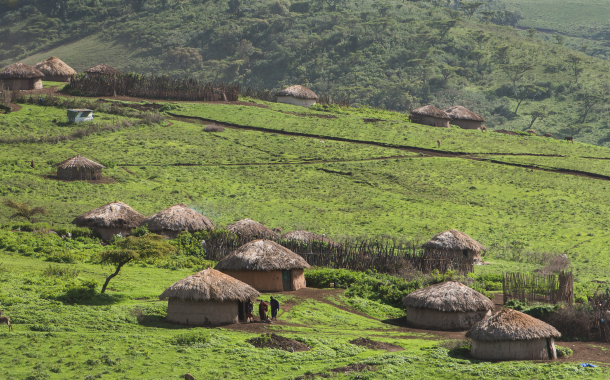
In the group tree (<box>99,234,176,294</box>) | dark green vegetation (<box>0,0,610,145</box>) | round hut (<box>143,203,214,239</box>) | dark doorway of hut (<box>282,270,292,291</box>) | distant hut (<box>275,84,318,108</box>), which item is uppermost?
dark green vegetation (<box>0,0,610,145</box>)

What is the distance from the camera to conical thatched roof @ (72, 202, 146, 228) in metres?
36.3

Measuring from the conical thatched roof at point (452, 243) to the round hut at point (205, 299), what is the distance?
14.7 m

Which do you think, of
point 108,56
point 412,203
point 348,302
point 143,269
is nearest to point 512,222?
point 412,203

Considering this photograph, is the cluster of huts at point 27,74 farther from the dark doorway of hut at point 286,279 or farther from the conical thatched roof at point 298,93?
the dark doorway of hut at point 286,279

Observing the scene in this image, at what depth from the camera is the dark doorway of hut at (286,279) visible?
2934 cm

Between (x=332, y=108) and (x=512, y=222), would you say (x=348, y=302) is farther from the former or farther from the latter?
(x=332, y=108)

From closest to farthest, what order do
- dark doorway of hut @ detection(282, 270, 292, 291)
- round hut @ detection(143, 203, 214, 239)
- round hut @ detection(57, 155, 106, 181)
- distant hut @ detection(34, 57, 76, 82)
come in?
dark doorway of hut @ detection(282, 270, 292, 291) < round hut @ detection(143, 203, 214, 239) < round hut @ detection(57, 155, 106, 181) < distant hut @ detection(34, 57, 76, 82)

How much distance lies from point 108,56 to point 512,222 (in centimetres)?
9223

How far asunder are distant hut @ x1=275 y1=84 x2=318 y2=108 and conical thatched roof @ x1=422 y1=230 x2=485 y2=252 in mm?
36840

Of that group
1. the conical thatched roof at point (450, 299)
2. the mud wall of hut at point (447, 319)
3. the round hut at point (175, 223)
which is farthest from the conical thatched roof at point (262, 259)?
the round hut at point (175, 223)

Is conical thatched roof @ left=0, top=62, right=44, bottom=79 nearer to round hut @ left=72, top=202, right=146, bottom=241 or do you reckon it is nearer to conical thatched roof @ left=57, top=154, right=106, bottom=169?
conical thatched roof @ left=57, top=154, right=106, bottom=169

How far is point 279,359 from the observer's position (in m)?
20.4

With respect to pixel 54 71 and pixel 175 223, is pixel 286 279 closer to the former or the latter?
pixel 175 223

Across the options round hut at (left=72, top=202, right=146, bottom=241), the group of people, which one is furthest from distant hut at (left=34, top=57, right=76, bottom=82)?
the group of people
